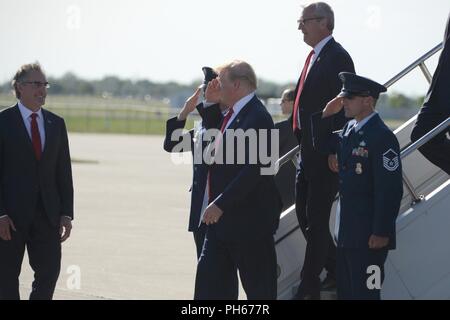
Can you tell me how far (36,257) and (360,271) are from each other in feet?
6.90

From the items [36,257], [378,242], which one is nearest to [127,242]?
[36,257]

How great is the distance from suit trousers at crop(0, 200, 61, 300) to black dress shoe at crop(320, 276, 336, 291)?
1.85m

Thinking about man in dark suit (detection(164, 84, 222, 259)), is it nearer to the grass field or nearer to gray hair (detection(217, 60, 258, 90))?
gray hair (detection(217, 60, 258, 90))

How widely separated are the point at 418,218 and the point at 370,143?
682mm

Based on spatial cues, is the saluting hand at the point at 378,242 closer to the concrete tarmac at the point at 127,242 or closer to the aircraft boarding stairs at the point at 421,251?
the aircraft boarding stairs at the point at 421,251

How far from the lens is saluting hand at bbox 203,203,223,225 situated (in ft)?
19.4

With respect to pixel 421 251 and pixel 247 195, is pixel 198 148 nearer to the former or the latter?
pixel 247 195

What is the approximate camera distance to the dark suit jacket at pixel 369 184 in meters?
5.69

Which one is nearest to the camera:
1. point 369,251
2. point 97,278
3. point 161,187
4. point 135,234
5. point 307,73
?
point 369,251

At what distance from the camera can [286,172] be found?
27.0 ft

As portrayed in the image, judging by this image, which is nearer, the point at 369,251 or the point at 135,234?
the point at 369,251

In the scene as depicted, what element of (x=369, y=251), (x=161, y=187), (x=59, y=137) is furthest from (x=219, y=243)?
(x=161, y=187)

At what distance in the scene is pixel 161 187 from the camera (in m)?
19.9

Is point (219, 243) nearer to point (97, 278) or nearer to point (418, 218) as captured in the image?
point (418, 218)
